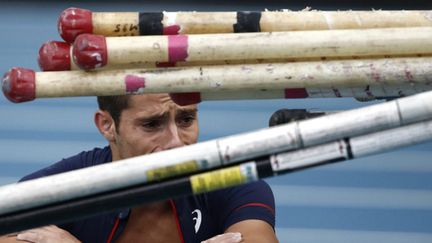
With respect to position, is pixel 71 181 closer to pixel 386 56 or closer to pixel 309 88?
pixel 309 88

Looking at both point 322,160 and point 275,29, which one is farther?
point 275,29

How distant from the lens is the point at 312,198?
495 cm

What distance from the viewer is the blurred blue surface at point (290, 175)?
4.93 metres

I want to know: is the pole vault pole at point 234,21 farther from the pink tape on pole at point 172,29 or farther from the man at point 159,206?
the man at point 159,206

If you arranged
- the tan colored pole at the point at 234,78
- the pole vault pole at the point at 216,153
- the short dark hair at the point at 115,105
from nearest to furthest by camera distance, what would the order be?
the pole vault pole at the point at 216,153 < the tan colored pole at the point at 234,78 < the short dark hair at the point at 115,105

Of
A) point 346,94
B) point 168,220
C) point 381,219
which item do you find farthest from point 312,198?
point 346,94

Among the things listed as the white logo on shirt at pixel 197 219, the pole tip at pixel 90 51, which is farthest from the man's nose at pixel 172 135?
the pole tip at pixel 90 51

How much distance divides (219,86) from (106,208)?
33cm

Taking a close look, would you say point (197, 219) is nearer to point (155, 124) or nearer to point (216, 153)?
point (155, 124)

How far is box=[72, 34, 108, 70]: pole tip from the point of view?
1.97 m

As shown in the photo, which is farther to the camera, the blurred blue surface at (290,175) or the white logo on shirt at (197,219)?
the blurred blue surface at (290,175)

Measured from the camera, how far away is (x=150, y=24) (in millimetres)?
2078

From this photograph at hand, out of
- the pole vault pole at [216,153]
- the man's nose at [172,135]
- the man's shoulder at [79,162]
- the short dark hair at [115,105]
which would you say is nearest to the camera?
the pole vault pole at [216,153]

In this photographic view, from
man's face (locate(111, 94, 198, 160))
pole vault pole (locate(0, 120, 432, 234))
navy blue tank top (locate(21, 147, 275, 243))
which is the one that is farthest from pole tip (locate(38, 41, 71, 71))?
navy blue tank top (locate(21, 147, 275, 243))
